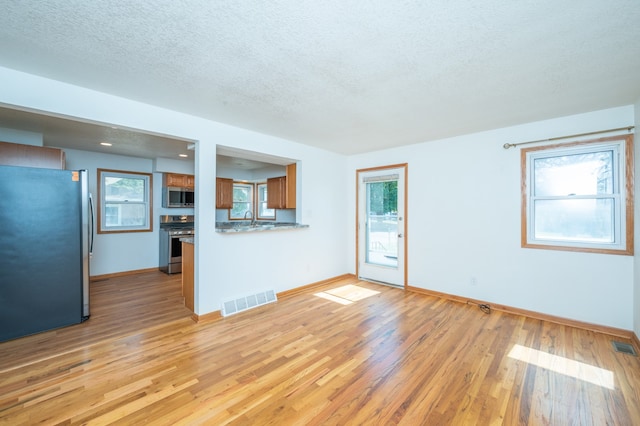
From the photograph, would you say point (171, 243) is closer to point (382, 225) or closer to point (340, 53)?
point (382, 225)

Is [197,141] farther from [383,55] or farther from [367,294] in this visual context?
[367,294]

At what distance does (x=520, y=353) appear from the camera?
2521 millimetres

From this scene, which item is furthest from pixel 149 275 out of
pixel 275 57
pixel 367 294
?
pixel 275 57

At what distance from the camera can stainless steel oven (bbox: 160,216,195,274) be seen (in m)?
5.59

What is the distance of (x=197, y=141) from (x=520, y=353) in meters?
4.20

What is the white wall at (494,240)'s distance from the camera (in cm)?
297

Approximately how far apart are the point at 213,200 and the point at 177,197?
3209 millimetres

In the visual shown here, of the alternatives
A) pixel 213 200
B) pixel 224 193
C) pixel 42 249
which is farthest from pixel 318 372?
pixel 224 193

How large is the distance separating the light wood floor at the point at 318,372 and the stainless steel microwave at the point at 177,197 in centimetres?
297

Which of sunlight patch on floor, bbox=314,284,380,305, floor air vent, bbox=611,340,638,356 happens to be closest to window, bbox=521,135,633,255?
floor air vent, bbox=611,340,638,356

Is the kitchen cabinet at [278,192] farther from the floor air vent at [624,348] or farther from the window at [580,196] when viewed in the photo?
the floor air vent at [624,348]

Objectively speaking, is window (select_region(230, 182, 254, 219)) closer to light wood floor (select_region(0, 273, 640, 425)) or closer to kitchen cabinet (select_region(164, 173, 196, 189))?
kitchen cabinet (select_region(164, 173, 196, 189))

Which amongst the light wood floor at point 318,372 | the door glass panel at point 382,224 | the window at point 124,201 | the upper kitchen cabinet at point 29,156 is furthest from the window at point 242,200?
the light wood floor at point 318,372

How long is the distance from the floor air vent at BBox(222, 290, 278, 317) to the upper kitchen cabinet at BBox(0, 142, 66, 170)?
9.63 feet
